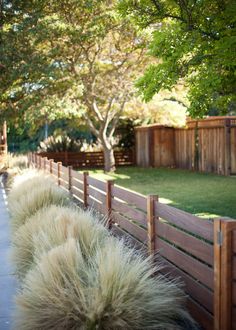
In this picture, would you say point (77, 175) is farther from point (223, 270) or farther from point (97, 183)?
point (223, 270)

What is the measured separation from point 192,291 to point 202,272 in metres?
0.31

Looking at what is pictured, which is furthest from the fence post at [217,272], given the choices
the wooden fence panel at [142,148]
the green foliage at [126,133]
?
the green foliage at [126,133]

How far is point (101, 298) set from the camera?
3.48 metres

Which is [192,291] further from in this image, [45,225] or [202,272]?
[45,225]

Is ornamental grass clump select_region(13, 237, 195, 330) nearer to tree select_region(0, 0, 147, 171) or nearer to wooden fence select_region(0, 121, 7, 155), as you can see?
tree select_region(0, 0, 147, 171)

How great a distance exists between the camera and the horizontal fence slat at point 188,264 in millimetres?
3720

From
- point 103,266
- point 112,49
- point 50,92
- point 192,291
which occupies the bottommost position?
point 192,291

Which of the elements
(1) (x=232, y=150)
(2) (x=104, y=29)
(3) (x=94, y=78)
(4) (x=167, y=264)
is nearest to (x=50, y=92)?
(3) (x=94, y=78)

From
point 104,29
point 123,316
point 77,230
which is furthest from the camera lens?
point 104,29

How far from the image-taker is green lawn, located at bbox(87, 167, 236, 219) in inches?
377

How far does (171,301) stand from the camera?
145 inches

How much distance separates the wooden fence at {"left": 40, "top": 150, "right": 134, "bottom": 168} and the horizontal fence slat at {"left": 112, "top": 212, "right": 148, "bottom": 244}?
18.1m

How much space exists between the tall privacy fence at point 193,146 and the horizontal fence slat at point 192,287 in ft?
41.6

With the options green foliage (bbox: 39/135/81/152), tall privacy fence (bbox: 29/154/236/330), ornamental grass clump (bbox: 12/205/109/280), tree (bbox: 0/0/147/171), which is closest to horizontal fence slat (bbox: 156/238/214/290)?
tall privacy fence (bbox: 29/154/236/330)
